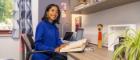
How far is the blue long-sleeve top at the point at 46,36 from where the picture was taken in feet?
8.38

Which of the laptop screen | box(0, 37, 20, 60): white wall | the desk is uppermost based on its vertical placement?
the laptop screen

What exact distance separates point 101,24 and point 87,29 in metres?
0.76

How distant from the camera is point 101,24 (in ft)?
9.12

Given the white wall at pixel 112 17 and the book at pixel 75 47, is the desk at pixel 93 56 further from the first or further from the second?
the white wall at pixel 112 17

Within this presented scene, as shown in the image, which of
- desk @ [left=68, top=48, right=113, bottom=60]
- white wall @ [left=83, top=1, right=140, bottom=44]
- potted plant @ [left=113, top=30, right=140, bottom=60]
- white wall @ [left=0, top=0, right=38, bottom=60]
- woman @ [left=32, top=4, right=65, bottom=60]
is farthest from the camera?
white wall @ [left=0, top=0, right=38, bottom=60]

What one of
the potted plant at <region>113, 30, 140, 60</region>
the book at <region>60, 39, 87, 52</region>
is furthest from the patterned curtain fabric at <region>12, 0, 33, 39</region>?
→ the potted plant at <region>113, 30, 140, 60</region>

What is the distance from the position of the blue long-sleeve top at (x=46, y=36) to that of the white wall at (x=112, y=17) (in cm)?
62

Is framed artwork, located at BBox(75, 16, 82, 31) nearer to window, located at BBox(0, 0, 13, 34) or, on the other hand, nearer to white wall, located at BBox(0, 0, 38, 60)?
white wall, located at BBox(0, 0, 38, 60)

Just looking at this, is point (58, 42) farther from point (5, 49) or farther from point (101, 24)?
point (5, 49)

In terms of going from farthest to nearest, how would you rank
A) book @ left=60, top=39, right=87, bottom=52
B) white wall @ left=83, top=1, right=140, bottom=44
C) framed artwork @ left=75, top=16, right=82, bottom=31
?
framed artwork @ left=75, top=16, right=82, bottom=31
book @ left=60, top=39, right=87, bottom=52
white wall @ left=83, top=1, right=140, bottom=44

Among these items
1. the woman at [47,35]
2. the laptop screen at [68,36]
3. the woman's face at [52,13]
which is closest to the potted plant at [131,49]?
the woman at [47,35]

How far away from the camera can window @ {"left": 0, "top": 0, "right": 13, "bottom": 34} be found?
14.2ft

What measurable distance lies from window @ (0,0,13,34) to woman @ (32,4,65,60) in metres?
1.78

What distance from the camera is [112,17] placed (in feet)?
8.23
